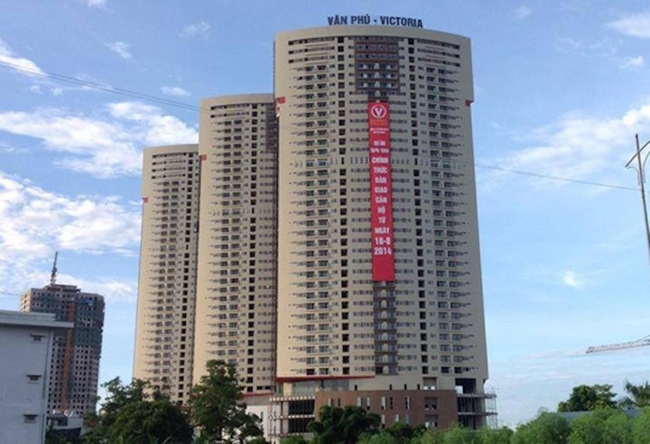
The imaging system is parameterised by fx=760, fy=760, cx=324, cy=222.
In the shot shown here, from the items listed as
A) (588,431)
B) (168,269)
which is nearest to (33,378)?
(588,431)

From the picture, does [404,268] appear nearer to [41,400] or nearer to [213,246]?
[213,246]

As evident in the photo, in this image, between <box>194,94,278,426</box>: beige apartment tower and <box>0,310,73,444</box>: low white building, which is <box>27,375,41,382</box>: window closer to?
<box>0,310,73,444</box>: low white building

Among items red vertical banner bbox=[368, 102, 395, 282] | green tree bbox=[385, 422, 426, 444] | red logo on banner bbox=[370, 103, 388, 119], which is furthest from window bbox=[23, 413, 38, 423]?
red logo on banner bbox=[370, 103, 388, 119]

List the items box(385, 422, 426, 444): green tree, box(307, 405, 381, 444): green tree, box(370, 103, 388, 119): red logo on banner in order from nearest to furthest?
box(385, 422, 426, 444): green tree, box(307, 405, 381, 444): green tree, box(370, 103, 388, 119): red logo on banner

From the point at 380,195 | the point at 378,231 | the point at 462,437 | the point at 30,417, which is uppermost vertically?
the point at 380,195

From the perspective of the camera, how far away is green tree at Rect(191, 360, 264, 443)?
9119 centimetres

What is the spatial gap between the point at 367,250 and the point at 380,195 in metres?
8.18

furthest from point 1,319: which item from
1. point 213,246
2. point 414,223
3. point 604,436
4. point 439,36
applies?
point 439,36

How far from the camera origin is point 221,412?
92.3 meters

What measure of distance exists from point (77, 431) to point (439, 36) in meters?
82.0

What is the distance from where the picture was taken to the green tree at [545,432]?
56.2 m

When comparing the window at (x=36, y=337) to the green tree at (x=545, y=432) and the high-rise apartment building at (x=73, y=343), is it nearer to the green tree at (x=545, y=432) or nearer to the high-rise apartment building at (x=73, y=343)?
the green tree at (x=545, y=432)

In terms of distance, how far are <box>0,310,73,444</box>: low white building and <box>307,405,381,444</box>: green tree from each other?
40318 mm

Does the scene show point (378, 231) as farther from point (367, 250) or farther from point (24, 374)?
point (24, 374)
